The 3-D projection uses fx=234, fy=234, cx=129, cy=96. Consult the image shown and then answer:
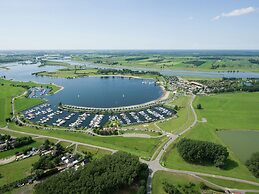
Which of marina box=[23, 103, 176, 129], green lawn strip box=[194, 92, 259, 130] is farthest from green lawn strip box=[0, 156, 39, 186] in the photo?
green lawn strip box=[194, 92, 259, 130]

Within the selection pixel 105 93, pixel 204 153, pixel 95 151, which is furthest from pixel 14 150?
pixel 105 93

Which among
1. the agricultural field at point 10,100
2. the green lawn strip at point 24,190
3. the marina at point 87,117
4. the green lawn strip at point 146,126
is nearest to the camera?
the green lawn strip at point 24,190

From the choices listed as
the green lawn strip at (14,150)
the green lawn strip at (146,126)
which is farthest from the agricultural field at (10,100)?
the green lawn strip at (146,126)

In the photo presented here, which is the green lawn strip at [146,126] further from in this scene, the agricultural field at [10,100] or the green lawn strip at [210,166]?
the agricultural field at [10,100]

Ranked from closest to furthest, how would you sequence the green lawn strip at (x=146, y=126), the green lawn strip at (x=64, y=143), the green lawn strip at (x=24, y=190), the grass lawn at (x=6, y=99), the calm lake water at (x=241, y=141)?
the green lawn strip at (x=24, y=190) < the calm lake water at (x=241, y=141) < the green lawn strip at (x=64, y=143) < the green lawn strip at (x=146, y=126) < the grass lawn at (x=6, y=99)

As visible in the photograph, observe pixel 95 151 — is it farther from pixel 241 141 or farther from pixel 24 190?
pixel 241 141

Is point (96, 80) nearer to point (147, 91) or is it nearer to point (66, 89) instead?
point (66, 89)
